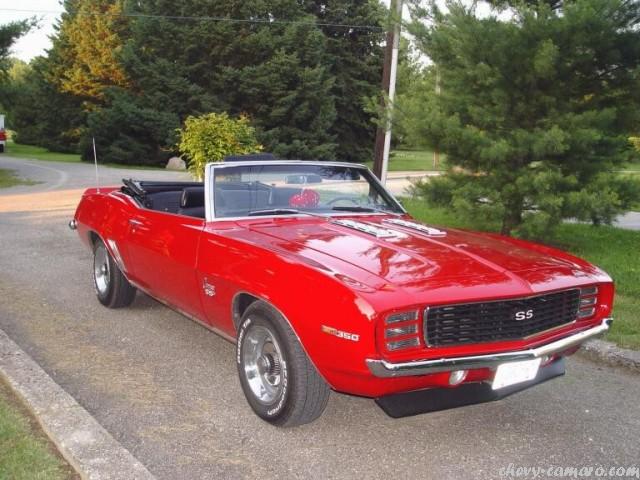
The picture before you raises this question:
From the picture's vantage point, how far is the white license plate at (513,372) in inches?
126

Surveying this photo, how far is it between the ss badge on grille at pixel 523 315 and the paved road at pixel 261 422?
0.72m

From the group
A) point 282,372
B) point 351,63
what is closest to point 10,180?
point 282,372

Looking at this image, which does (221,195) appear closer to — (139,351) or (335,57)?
(139,351)

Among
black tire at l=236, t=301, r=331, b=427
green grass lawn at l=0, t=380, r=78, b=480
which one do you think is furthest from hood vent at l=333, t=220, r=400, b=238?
green grass lawn at l=0, t=380, r=78, b=480

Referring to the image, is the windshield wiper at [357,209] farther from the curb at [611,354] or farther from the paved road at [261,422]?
the curb at [611,354]

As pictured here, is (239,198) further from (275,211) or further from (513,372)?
(513,372)

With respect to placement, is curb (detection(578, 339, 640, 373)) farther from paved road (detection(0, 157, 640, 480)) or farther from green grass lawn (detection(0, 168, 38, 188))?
green grass lawn (detection(0, 168, 38, 188))

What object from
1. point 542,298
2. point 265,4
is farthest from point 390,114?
point 265,4

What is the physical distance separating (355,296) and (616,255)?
22.6 ft

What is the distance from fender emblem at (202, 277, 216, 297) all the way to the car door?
108mm

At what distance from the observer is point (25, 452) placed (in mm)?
3074

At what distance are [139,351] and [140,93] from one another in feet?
104

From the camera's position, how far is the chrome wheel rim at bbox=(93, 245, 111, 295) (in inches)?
235

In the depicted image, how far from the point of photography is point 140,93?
112 feet
